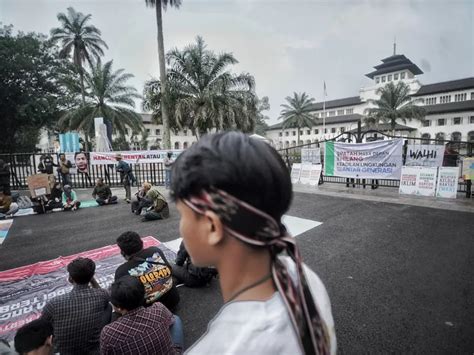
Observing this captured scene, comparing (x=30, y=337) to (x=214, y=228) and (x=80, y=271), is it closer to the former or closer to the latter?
(x=80, y=271)

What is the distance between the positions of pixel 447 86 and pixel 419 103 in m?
7.31

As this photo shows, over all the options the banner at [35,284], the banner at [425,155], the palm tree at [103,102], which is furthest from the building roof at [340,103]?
the banner at [35,284]

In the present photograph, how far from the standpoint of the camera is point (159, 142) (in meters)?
58.4

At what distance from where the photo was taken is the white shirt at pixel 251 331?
64 centimetres

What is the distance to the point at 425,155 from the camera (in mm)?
9156

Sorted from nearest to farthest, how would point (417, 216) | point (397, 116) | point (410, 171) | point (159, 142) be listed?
point (417, 216), point (410, 171), point (397, 116), point (159, 142)

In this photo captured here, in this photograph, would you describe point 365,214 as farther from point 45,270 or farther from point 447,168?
point 45,270

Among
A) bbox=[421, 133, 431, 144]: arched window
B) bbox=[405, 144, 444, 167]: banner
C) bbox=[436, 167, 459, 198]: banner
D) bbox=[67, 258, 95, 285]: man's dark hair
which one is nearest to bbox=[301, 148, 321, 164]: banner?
bbox=[405, 144, 444, 167]: banner

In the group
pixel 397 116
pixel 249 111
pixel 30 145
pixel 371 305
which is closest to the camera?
pixel 371 305

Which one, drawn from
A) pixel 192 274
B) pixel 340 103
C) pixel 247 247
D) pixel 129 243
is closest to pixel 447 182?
pixel 192 274

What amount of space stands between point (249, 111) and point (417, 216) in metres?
14.3

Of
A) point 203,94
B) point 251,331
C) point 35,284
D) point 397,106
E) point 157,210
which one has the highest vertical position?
point 397,106

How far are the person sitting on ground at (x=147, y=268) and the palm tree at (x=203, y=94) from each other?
15.7 m

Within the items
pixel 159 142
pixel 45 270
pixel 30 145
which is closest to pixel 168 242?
pixel 45 270
